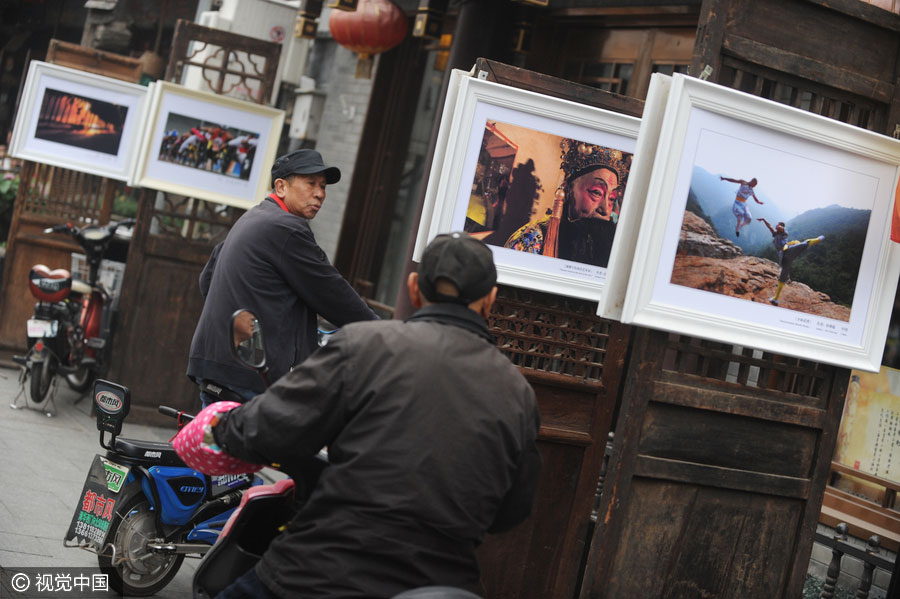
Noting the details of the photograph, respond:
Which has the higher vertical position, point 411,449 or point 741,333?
point 741,333

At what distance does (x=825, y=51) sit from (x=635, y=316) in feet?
4.63

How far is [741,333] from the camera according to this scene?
424cm

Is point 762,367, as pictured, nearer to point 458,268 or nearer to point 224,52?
point 458,268

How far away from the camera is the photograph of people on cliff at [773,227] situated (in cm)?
416

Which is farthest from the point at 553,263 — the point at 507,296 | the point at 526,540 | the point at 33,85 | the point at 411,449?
the point at 33,85

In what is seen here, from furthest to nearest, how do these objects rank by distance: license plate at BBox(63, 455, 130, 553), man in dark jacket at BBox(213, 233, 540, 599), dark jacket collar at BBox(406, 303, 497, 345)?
license plate at BBox(63, 455, 130, 553), dark jacket collar at BBox(406, 303, 497, 345), man in dark jacket at BBox(213, 233, 540, 599)

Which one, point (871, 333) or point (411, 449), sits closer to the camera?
point (411, 449)

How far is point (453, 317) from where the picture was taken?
3102 millimetres

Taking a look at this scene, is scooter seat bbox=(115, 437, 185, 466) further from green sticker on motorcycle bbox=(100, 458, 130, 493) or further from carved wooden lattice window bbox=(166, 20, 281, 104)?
carved wooden lattice window bbox=(166, 20, 281, 104)

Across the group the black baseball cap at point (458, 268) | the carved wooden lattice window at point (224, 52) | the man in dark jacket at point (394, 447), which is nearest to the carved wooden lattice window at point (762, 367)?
the black baseball cap at point (458, 268)

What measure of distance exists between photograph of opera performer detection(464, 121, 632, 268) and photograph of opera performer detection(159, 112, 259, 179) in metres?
4.61

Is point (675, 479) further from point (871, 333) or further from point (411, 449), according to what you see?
point (411, 449)

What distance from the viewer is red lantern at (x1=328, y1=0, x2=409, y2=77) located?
31.4 feet

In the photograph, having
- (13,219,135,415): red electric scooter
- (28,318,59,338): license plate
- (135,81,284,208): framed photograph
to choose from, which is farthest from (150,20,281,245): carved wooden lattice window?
(28,318,59,338): license plate
